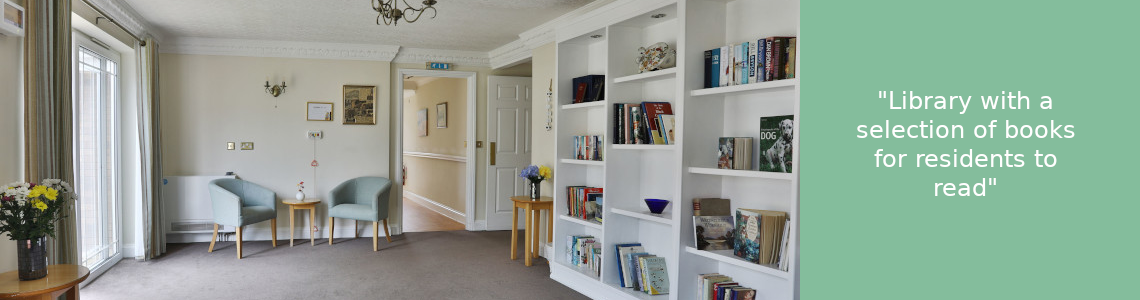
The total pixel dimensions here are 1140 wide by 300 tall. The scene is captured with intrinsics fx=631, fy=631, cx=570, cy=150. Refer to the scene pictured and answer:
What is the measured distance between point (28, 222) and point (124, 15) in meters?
2.47

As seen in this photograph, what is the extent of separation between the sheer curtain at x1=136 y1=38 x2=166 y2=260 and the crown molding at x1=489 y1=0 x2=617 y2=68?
288 cm

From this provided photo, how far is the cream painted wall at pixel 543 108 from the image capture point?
5051 millimetres

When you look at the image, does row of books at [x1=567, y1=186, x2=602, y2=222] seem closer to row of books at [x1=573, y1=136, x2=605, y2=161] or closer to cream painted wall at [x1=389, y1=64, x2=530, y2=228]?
row of books at [x1=573, y1=136, x2=605, y2=161]

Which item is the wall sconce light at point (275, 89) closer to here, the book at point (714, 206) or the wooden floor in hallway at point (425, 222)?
the wooden floor in hallway at point (425, 222)

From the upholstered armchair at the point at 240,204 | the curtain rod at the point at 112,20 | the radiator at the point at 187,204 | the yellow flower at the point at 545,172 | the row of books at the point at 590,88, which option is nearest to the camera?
the curtain rod at the point at 112,20

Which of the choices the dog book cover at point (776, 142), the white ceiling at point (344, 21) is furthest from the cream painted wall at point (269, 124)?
the dog book cover at point (776, 142)

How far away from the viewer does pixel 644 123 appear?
3.52m

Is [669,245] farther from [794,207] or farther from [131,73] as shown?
[131,73]

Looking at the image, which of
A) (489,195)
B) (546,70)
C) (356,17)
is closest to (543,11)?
(546,70)

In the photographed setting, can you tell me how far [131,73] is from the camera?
4867mm

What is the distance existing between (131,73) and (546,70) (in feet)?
10.5

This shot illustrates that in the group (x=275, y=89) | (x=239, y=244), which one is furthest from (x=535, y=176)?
(x=275, y=89)

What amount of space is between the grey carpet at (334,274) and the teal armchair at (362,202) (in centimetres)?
24

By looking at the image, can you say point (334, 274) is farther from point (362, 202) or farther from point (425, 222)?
point (425, 222)
